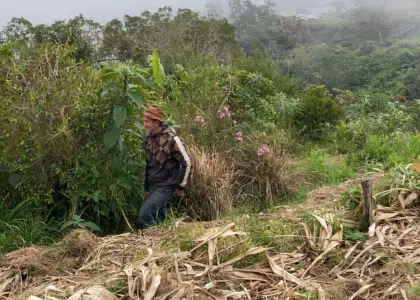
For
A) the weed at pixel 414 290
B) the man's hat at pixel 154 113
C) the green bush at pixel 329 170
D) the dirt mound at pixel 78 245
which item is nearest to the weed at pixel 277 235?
the weed at pixel 414 290

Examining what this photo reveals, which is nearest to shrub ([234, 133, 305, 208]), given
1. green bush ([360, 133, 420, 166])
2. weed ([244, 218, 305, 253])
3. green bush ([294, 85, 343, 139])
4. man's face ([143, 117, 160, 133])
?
green bush ([360, 133, 420, 166])

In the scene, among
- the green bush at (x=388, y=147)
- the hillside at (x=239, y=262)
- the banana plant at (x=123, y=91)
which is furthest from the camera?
the green bush at (x=388, y=147)

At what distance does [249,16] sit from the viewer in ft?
218

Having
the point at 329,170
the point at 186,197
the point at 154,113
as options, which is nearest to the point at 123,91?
the point at 154,113

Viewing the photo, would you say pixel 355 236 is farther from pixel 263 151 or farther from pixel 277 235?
pixel 263 151

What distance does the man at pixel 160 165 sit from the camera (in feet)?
18.4

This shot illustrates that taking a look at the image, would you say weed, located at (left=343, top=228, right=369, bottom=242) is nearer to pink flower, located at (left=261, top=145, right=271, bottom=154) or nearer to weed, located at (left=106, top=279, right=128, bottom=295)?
weed, located at (left=106, top=279, right=128, bottom=295)

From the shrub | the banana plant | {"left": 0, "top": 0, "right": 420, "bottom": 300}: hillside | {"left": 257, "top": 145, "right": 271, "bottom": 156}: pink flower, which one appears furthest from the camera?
{"left": 257, "top": 145, "right": 271, "bottom": 156}: pink flower

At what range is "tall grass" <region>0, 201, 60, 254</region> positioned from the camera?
5.18 metres

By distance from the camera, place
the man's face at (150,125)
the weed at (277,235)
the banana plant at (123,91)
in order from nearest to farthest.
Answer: the weed at (277,235)
the banana plant at (123,91)
the man's face at (150,125)

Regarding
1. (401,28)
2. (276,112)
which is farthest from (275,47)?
(276,112)

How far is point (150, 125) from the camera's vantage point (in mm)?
5562

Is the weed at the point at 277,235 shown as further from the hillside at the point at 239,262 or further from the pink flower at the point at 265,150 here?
the pink flower at the point at 265,150

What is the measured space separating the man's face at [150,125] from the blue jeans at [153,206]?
64 centimetres
